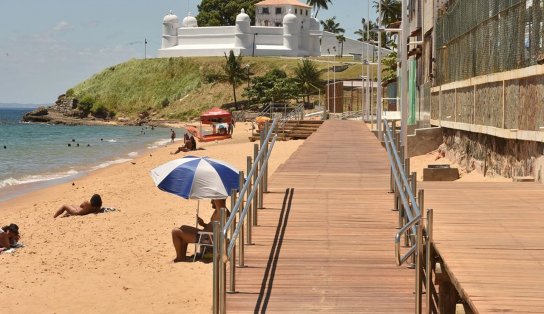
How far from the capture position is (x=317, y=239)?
9664 millimetres

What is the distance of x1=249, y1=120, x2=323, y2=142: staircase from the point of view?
4290 centimetres

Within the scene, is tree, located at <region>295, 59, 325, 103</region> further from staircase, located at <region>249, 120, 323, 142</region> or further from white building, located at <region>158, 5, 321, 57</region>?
staircase, located at <region>249, 120, 323, 142</region>

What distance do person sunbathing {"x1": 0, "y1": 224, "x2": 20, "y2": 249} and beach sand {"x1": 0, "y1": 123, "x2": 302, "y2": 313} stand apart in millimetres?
294

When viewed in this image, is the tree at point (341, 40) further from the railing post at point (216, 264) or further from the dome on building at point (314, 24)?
the railing post at point (216, 264)

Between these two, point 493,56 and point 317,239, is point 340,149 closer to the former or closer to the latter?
point 493,56

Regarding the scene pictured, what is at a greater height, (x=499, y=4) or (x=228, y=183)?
(x=499, y=4)

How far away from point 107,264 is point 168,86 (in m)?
121

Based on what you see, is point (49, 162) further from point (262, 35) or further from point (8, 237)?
point (262, 35)

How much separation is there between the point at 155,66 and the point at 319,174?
12635cm

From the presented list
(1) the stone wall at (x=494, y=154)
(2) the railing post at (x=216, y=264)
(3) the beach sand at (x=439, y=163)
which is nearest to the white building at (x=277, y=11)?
(3) the beach sand at (x=439, y=163)

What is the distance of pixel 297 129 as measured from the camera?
4406 centimetres

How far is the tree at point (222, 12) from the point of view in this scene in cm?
13338

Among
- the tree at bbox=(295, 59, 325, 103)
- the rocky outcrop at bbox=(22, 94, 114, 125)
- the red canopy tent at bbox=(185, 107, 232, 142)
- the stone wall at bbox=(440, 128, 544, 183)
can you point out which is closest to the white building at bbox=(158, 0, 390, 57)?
the rocky outcrop at bbox=(22, 94, 114, 125)

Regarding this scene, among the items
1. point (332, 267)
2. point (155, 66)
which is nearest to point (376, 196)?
point (332, 267)
